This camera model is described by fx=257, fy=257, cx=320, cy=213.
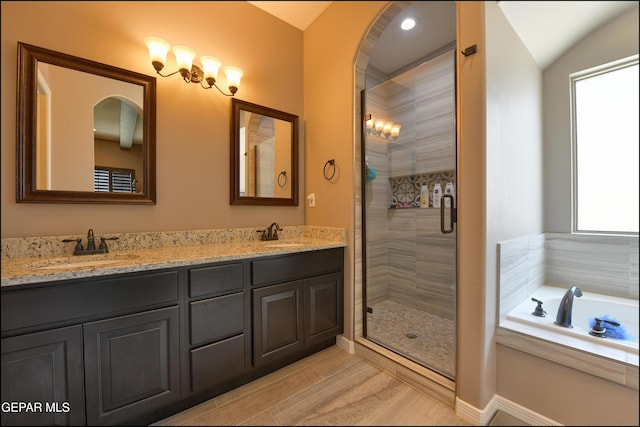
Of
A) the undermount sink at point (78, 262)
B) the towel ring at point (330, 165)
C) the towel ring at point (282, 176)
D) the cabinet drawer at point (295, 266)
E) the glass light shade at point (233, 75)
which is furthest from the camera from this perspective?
the towel ring at point (282, 176)

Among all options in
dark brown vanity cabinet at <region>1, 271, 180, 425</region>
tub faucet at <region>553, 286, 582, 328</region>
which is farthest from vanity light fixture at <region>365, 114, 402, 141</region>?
dark brown vanity cabinet at <region>1, 271, 180, 425</region>

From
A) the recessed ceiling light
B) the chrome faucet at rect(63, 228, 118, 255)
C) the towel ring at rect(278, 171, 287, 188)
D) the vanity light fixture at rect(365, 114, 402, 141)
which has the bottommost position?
the chrome faucet at rect(63, 228, 118, 255)

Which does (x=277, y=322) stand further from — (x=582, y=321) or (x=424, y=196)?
(x=424, y=196)

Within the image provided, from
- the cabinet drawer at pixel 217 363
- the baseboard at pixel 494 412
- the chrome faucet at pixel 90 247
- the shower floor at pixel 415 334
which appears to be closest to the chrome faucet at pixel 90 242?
the chrome faucet at pixel 90 247

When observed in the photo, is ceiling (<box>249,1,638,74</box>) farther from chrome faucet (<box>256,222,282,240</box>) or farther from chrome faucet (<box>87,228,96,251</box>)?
chrome faucet (<box>87,228,96,251</box>)

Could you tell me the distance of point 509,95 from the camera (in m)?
1.36

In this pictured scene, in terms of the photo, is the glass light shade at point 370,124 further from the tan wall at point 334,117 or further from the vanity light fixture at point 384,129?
the tan wall at point 334,117

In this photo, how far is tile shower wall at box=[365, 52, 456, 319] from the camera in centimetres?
228

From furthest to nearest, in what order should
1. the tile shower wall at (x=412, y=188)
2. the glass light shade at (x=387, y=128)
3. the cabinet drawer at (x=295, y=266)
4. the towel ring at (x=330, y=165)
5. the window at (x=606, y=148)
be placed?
the glass light shade at (x=387, y=128)
the tile shower wall at (x=412, y=188)
the towel ring at (x=330, y=165)
the cabinet drawer at (x=295, y=266)
the window at (x=606, y=148)

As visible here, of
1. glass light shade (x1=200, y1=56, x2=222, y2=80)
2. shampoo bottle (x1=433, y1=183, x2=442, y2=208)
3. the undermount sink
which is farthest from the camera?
shampoo bottle (x1=433, y1=183, x2=442, y2=208)

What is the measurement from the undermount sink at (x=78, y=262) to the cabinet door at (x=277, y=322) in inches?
29.6

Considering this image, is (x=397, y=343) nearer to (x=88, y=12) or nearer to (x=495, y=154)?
(x=495, y=154)

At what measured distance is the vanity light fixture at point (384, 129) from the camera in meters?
2.24

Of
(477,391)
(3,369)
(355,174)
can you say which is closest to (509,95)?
(355,174)
